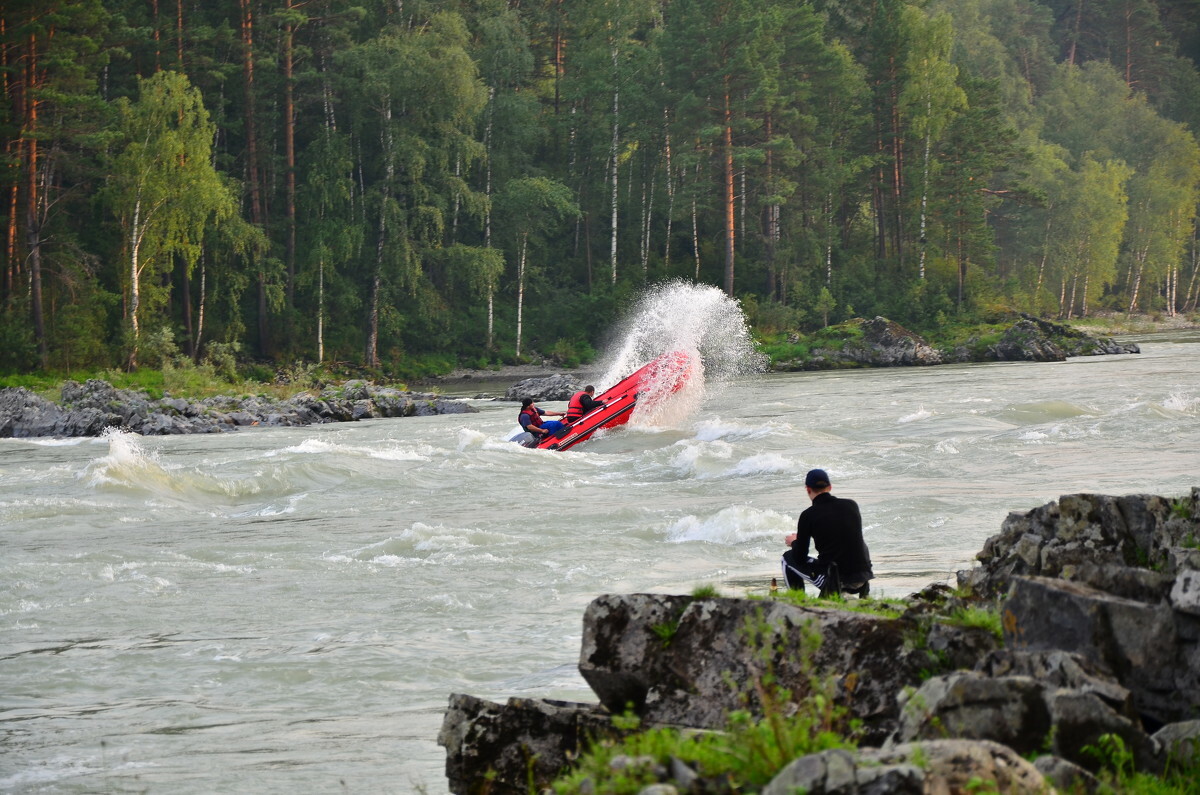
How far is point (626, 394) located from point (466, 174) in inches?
1208

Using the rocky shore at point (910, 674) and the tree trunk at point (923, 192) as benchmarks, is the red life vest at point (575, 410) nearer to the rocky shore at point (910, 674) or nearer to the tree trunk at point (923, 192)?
the rocky shore at point (910, 674)

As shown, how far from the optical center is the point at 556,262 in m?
60.2

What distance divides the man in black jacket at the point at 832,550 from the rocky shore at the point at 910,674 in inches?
73.7

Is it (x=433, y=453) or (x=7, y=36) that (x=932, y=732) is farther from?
(x=7, y=36)

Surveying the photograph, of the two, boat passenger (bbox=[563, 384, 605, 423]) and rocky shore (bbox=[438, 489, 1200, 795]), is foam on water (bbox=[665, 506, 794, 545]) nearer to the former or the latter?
rocky shore (bbox=[438, 489, 1200, 795])

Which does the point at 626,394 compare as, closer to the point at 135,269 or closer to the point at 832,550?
the point at 832,550

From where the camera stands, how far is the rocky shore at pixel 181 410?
98.4 ft

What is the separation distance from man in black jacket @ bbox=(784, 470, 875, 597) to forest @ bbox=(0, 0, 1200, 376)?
33.1m

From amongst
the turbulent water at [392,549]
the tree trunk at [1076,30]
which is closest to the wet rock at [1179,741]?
the turbulent water at [392,549]

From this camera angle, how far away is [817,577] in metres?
8.34

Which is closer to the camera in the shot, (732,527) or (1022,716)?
(1022,716)

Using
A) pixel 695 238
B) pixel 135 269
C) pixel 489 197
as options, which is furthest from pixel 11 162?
pixel 695 238

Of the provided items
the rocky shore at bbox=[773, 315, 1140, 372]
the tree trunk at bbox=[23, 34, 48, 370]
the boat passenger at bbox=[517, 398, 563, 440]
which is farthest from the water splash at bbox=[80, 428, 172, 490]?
the rocky shore at bbox=[773, 315, 1140, 372]

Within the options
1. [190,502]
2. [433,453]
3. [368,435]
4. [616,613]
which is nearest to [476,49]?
[368,435]
